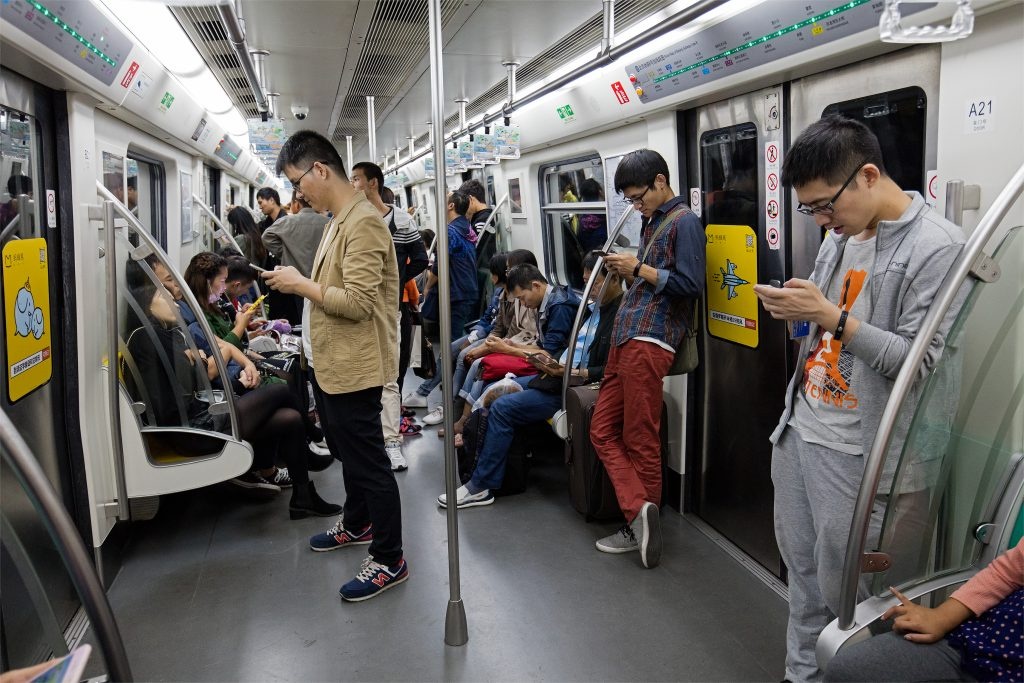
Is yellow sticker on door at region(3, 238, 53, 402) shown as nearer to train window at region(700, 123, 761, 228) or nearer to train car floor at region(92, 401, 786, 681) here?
train car floor at region(92, 401, 786, 681)

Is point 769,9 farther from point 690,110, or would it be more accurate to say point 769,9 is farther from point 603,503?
point 603,503

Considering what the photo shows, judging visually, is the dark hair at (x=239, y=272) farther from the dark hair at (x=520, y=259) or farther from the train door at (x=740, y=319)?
the train door at (x=740, y=319)

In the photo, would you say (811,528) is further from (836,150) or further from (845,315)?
(836,150)

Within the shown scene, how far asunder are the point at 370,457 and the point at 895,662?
1951 mm

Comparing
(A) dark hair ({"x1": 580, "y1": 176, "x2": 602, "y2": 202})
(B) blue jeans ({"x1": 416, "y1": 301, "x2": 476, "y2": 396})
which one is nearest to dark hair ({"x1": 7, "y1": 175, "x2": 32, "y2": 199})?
(B) blue jeans ({"x1": 416, "y1": 301, "x2": 476, "y2": 396})

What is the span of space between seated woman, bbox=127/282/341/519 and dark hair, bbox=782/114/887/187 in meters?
2.60

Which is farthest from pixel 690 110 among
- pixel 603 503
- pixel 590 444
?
pixel 603 503

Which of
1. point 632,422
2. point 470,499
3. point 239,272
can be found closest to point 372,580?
point 470,499

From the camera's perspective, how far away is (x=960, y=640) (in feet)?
5.33

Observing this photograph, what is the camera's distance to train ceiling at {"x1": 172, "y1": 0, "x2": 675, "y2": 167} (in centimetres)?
346

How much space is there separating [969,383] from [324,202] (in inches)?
88.6

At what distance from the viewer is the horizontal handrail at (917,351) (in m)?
1.47

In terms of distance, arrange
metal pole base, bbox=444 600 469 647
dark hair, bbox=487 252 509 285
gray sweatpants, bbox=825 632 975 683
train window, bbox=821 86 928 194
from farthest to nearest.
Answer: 1. dark hair, bbox=487 252 509 285
2. metal pole base, bbox=444 600 469 647
3. train window, bbox=821 86 928 194
4. gray sweatpants, bbox=825 632 975 683

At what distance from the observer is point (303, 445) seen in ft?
12.8
